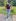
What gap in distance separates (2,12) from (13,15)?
7.3 inches

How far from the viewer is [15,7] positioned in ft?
2.85

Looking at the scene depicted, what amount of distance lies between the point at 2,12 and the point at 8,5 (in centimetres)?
15

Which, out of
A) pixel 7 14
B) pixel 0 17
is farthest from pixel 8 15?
pixel 0 17

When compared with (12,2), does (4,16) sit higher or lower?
lower

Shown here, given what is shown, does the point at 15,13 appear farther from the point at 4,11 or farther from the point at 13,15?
the point at 4,11

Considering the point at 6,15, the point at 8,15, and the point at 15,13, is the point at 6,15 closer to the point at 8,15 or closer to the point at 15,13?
the point at 8,15

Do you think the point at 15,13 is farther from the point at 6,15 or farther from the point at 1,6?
the point at 1,6

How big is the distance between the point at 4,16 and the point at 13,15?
147 mm

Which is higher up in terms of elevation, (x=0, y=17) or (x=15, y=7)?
(x=15, y=7)

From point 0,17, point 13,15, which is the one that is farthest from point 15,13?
point 0,17

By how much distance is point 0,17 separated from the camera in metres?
0.87

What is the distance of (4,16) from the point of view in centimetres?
87

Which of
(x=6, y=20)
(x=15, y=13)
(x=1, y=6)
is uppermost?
(x=1, y=6)

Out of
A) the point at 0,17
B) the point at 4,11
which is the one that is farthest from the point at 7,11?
the point at 0,17
